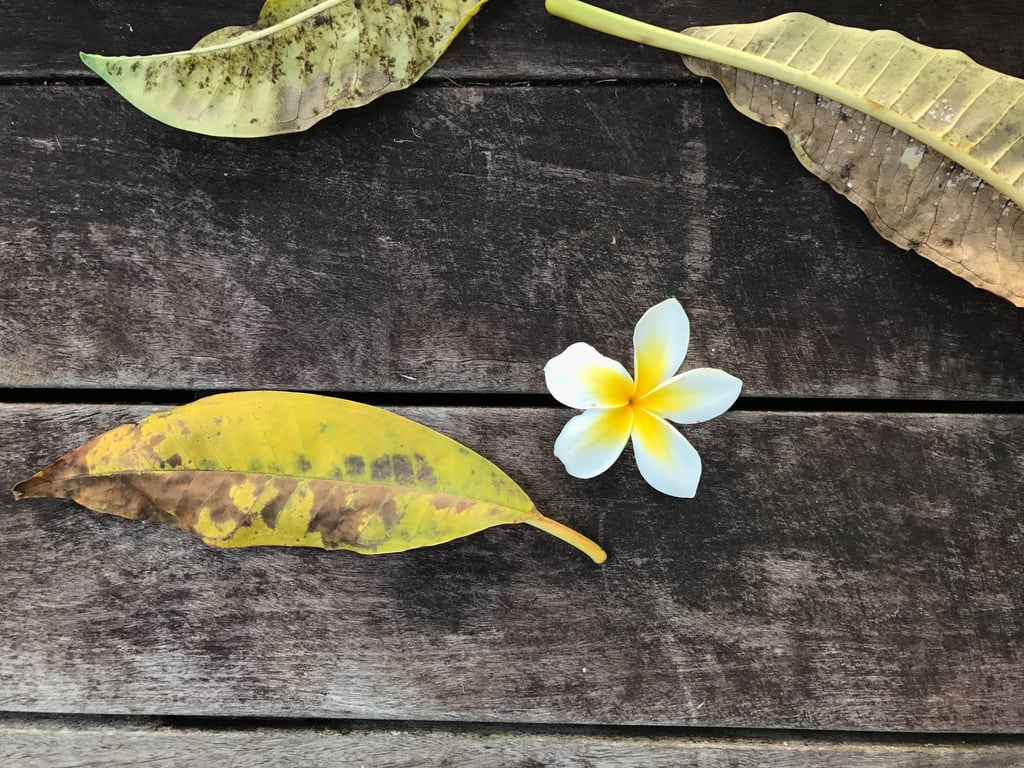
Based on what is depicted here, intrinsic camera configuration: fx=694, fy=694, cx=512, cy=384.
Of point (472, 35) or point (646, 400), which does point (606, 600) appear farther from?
point (472, 35)

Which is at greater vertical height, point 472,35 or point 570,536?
point 472,35

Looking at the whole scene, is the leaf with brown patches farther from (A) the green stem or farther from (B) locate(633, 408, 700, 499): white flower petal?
(A) the green stem

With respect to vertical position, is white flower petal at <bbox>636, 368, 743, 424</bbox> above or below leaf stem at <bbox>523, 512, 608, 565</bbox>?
above

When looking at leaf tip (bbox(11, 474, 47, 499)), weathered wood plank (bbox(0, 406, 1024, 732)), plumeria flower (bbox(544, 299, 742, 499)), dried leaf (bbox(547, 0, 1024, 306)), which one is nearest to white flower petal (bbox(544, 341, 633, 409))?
plumeria flower (bbox(544, 299, 742, 499))

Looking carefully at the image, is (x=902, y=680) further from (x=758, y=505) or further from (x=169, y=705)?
(x=169, y=705)

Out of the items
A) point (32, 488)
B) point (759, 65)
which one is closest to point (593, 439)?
point (759, 65)

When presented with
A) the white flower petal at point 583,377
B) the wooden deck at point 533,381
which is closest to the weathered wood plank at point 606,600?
the wooden deck at point 533,381
